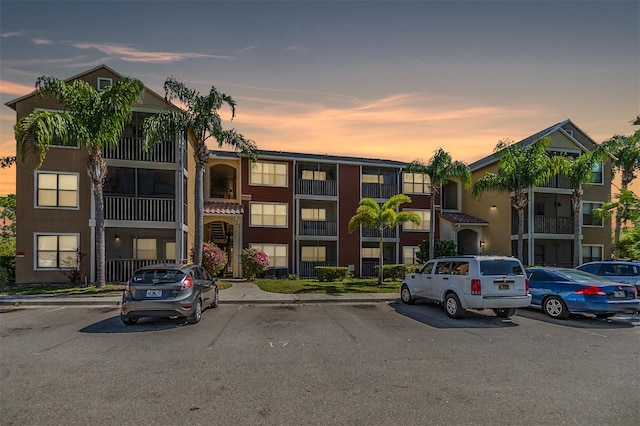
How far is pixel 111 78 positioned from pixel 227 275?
13.9 meters

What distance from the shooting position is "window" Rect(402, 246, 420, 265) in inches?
1228

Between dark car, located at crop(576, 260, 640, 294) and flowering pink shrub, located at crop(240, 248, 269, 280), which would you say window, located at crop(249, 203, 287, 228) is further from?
dark car, located at crop(576, 260, 640, 294)

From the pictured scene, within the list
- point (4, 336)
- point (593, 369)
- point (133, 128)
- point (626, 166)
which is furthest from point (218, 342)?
point (626, 166)

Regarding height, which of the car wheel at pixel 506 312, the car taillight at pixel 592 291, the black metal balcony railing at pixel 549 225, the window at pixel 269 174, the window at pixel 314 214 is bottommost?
the car wheel at pixel 506 312

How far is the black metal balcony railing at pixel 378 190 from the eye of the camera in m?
30.9

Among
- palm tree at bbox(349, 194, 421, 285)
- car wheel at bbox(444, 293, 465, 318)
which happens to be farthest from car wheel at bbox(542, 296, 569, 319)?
palm tree at bbox(349, 194, 421, 285)

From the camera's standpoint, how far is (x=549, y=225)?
1172 inches

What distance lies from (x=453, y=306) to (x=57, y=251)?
1951cm

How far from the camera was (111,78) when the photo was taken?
21953 millimetres

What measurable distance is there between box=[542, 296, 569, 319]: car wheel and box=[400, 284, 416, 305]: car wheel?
4270mm

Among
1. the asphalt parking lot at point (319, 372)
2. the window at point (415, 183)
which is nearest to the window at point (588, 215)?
the window at point (415, 183)

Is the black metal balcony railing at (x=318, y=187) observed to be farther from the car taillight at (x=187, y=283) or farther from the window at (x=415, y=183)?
the car taillight at (x=187, y=283)

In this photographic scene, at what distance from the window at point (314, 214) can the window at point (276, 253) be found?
10.9 feet

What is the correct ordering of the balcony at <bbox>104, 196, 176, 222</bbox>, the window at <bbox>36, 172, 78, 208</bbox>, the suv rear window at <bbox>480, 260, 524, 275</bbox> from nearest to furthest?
the suv rear window at <bbox>480, 260, 524, 275</bbox>, the window at <bbox>36, 172, 78, 208</bbox>, the balcony at <bbox>104, 196, 176, 222</bbox>
